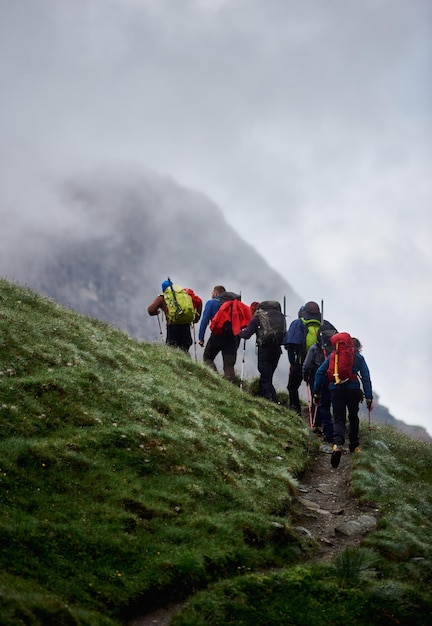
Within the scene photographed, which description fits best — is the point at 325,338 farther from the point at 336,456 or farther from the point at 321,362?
the point at 336,456

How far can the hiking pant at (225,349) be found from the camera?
26.8m

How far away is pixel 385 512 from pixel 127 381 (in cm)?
758

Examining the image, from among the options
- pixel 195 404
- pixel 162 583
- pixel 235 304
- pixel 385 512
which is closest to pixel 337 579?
pixel 162 583

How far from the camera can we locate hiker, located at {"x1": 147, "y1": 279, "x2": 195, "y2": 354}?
2584cm

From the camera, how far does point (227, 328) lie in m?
26.6

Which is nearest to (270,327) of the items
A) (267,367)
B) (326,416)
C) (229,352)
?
(267,367)

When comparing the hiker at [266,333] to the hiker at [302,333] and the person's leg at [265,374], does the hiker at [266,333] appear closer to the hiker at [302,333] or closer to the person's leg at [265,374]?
the person's leg at [265,374]

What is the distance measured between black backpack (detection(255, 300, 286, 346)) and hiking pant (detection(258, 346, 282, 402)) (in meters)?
0.32

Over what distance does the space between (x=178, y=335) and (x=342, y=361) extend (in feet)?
28.9

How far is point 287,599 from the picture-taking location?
1053cm

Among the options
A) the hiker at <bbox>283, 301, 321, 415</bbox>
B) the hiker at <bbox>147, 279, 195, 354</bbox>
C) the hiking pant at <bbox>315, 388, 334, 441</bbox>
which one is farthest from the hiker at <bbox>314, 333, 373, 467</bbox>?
the hiker at <bbox>147, 279, 195, 354</bbox>

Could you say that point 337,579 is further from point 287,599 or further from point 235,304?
point 235,304

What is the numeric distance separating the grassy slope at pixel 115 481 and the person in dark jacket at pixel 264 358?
438cm

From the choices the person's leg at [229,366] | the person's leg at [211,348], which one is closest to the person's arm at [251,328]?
the person's leg at [211,348]
